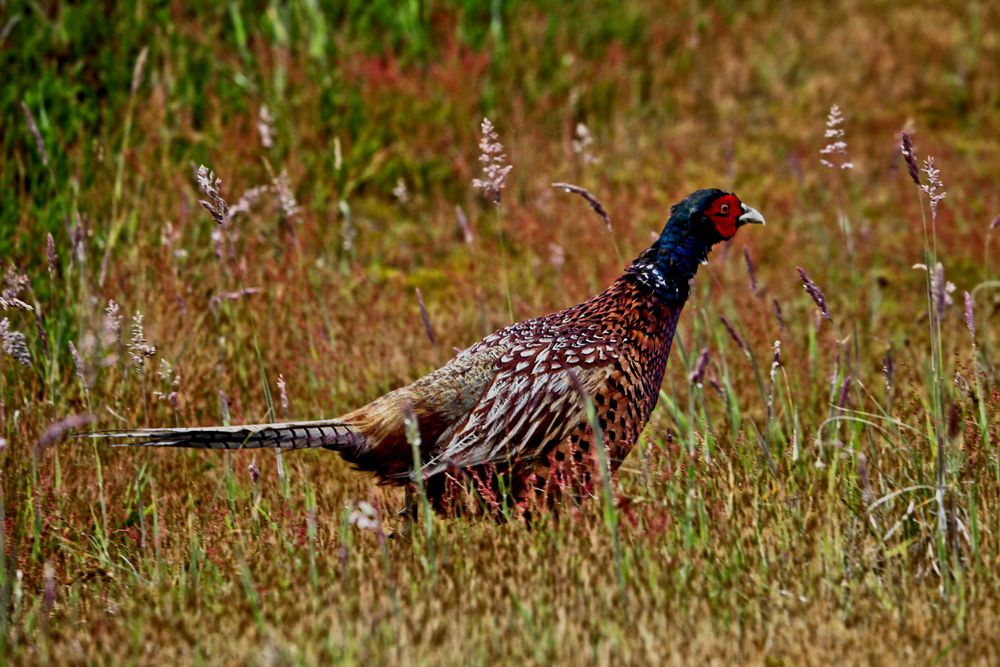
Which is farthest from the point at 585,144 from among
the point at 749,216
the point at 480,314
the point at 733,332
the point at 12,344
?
the point at 12,344

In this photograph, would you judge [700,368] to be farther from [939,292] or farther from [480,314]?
[480,314]

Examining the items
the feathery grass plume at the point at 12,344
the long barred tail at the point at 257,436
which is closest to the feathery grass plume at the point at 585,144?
the long barred tail at the point at 257,436

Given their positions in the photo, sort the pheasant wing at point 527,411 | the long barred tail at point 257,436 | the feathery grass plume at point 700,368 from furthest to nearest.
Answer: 1. the pheasant wing at point 527,411
2. the long barred tail at point 257,436
3. the feathery grass plume at point 700,368

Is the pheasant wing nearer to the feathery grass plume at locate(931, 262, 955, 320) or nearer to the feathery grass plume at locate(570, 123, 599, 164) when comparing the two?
the feathery grass plume at locate(931, 262, 955, 320)

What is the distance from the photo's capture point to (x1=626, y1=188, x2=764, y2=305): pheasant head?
166 inches

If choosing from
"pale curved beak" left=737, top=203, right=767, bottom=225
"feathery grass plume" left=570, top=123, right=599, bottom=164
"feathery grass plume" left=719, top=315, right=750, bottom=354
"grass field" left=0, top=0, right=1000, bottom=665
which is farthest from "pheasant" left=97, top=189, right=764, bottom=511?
"feathery grass plume" left=570, top=123, right=599, bottom=164

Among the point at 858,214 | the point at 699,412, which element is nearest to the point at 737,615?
the point at 699,412

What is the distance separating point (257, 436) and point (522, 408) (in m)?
0.82

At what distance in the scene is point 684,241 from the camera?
4.30m

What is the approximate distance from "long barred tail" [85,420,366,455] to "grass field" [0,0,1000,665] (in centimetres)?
18

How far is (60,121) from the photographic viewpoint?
260 inches

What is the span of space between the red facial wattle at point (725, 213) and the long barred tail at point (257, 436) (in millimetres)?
1452

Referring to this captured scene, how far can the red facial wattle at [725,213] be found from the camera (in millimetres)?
4355

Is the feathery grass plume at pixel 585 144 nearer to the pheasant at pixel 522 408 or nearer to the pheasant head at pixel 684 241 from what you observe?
the pheasant head at pixel 684 241
